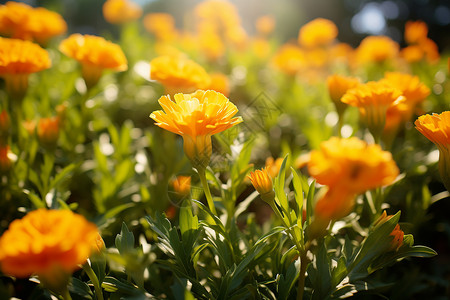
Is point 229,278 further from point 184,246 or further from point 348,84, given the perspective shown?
point 348,84

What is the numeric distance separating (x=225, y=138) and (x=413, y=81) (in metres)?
0.74

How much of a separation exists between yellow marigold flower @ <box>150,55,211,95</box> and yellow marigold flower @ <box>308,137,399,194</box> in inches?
28.1

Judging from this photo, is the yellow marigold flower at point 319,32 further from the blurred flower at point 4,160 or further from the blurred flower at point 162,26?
the blurred flower at point 4,160

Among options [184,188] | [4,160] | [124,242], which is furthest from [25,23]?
[124,242]

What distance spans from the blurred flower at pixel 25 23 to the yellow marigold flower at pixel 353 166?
62.8 inches

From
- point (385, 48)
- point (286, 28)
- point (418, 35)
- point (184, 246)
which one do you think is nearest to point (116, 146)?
point (184, 246)

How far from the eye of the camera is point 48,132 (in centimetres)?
125

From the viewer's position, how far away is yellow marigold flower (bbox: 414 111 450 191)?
2.60ft

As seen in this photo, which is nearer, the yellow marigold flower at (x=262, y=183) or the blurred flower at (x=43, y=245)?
the blurred flower at (x=43, y=245)

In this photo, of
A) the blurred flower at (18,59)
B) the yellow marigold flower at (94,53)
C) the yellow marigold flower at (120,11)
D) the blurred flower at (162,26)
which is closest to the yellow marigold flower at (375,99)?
the yellow marigold flower at (94,53)

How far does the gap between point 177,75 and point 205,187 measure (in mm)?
A: 490

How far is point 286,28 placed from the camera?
10.5 meters

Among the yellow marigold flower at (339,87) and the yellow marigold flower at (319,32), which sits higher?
the yellow marigold flower at (339,87)

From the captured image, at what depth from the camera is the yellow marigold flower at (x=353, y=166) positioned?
542 millimetres
